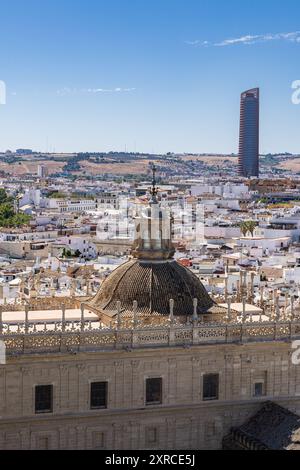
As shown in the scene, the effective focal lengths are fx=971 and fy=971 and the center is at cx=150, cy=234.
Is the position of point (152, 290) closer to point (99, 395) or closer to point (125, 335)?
point (125, 335)

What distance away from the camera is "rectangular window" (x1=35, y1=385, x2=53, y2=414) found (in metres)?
23.5

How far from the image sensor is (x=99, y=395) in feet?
79.1

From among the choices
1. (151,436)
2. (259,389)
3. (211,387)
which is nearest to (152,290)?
(211,387)

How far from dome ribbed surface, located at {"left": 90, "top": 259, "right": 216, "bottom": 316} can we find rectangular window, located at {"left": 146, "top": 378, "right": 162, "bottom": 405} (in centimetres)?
189

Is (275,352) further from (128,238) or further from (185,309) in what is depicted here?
(128,238)

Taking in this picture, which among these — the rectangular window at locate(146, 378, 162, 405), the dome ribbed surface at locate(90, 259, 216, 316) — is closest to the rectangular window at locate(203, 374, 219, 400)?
the rectangular window at locate(146, 378, 162, 405)

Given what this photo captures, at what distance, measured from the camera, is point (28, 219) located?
13375 cm

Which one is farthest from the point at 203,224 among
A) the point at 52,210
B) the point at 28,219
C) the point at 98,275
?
the point at 98,275

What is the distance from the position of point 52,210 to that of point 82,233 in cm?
4568

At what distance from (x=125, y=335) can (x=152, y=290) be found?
6.27ft

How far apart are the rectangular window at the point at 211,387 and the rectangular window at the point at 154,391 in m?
1.29

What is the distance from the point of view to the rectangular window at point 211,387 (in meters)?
25.2

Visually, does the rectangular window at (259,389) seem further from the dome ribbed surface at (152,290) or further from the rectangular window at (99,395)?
the rectangular window at (99,395)

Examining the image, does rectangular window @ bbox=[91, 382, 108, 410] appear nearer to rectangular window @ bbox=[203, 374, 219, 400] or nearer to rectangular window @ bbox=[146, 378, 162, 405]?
A: rectangular window @ bbox=[146, 378, 162, 405]
